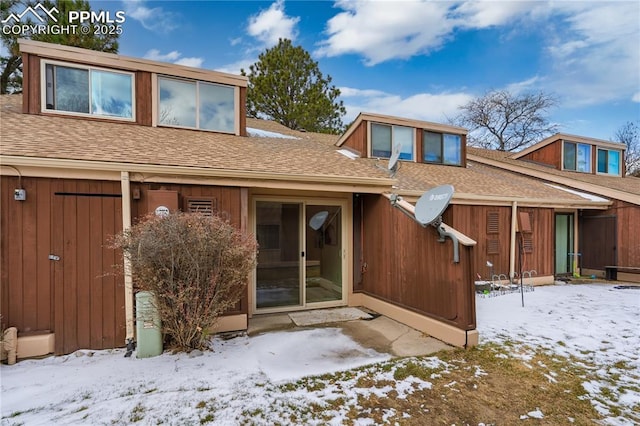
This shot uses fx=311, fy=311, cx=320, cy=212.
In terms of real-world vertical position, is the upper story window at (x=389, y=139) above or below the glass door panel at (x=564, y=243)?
above

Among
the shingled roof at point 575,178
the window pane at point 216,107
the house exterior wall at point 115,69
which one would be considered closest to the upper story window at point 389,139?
the house exterior wall at point 115,69

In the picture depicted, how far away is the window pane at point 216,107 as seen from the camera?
785cm

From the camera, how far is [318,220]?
22.8 feet

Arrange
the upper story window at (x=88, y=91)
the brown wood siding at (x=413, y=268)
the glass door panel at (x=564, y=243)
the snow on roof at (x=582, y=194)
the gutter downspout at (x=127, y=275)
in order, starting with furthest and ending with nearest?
1. the glass door panel at (x=564, y=243)
2. the snow on roof at (x=582, y=194)
3. the upper story window at (x=88, y=91)
4. the brown wood siding at (x=413, y=268)
5. the gutter downspout at (x=127, y=275)

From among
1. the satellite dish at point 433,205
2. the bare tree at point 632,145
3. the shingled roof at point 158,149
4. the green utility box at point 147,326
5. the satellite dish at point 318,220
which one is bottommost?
the green utility box at point 147,326

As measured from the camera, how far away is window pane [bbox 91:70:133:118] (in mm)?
6832

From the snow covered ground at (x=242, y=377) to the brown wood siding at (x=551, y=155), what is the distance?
32.3ft

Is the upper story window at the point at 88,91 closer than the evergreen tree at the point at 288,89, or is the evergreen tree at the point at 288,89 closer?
the upper story window at the point at 88,91

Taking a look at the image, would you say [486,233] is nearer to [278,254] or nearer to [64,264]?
[278,254]

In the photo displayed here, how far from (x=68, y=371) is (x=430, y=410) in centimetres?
425

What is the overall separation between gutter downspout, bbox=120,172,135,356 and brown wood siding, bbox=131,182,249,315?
15 cm

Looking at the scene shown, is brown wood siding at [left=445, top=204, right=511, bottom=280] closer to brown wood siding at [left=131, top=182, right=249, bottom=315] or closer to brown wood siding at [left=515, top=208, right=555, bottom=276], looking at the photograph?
brown wood siding at [left=515, top=208, right=555, bottom=276]

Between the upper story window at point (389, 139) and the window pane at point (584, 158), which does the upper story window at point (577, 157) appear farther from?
the upper story window at point (389, 139)

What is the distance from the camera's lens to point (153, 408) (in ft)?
10.0
